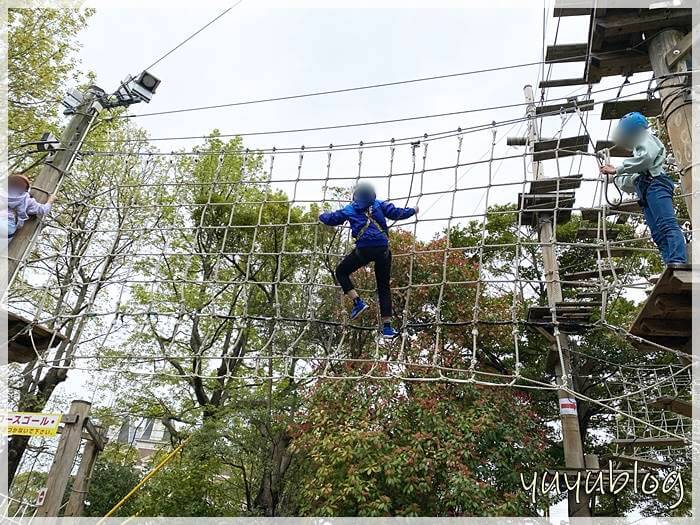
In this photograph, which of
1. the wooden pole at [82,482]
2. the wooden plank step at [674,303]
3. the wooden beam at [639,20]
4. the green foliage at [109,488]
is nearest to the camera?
the wooden plank step at [674,303]

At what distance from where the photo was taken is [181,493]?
21.4 ft

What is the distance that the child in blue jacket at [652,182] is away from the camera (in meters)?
2.25

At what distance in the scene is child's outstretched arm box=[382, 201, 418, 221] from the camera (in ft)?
10.5

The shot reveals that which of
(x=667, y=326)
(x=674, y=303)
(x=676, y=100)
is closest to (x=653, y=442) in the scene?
(x=667, y=326)

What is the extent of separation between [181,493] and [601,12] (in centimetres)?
671

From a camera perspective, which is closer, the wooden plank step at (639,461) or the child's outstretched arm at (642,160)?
the child's outstretched arm at (642,160)

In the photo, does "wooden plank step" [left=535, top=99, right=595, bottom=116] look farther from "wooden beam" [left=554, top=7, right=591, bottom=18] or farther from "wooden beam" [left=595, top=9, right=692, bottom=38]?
"wooden beam" [left=554, top=7, right=591, bottom=18]

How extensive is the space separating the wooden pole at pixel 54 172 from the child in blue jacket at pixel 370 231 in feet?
5.49

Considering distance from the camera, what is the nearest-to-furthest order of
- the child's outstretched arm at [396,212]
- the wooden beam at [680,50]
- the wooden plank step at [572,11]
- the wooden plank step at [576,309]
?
1. the wooden beam at [680,50]
2. the wooden plank step at [572,11]
3. the child's outstretched arm at [396,212]
4. the wooden plank step at [576,309]

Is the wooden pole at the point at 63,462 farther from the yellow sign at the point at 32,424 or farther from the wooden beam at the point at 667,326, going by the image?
the wooden beam at the point at 667,326

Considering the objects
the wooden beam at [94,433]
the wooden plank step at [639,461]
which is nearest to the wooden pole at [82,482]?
the wooden beam at [94,433]

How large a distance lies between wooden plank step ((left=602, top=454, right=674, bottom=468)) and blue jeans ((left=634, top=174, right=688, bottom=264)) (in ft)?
12.6

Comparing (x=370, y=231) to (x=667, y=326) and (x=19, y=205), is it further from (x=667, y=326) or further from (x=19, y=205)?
(x=19, y=205)

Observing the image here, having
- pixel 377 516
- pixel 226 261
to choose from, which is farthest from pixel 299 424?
pixel 226 261
